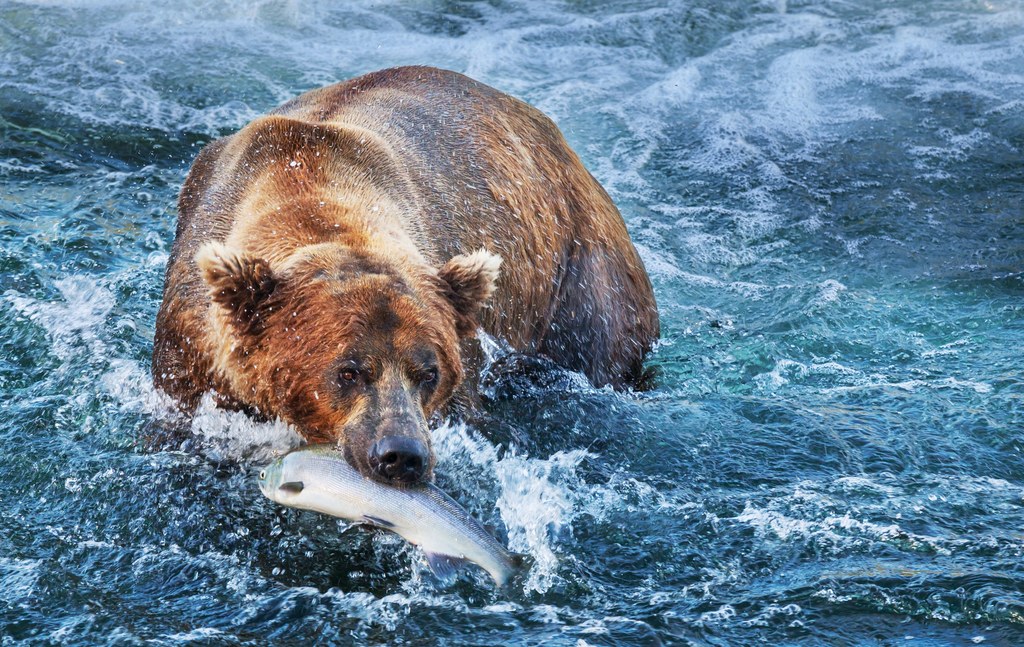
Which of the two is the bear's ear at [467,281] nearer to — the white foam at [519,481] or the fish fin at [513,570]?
the white foam at [519,481]

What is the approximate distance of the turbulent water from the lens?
4414mm

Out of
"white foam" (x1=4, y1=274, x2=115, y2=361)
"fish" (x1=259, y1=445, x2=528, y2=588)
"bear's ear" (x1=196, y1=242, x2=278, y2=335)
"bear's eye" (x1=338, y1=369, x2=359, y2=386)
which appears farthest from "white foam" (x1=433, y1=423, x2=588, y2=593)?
"white foam" (x1=4, y1=274, x2=115, y2=361)

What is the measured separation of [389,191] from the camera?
5.26 metres

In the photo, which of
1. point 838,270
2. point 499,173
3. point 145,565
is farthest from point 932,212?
point 145,565

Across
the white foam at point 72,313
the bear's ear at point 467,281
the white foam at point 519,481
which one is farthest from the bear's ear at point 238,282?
the white foam at point 72,313

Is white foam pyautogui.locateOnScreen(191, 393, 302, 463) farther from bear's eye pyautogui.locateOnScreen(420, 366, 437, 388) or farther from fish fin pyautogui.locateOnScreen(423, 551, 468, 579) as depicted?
fish fin pyautogui.locateOnScreen(423, 551, 468, 579)

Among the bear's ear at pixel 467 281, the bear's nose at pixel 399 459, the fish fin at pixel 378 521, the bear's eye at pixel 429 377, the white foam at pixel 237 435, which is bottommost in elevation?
the white foam at pixel 237 435

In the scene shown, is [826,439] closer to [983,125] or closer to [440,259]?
[440,259]

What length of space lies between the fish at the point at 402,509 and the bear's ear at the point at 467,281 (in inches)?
35.0

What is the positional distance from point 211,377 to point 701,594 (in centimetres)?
201

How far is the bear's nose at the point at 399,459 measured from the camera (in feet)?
13.3

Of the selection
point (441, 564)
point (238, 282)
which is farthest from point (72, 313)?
point (441, 564)

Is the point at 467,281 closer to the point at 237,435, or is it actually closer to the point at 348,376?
the point at 348,376

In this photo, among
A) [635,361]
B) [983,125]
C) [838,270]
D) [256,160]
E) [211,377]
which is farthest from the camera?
[983,125]
